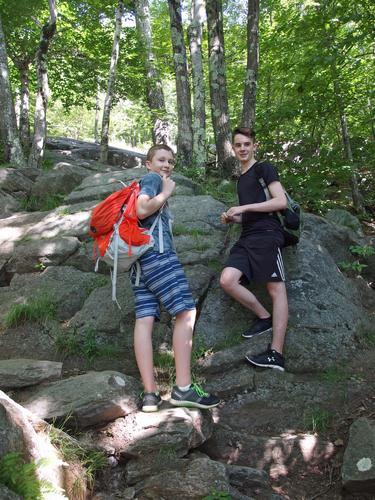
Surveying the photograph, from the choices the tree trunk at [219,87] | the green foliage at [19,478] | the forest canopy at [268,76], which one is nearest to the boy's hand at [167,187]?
the green foliage at [19,478]

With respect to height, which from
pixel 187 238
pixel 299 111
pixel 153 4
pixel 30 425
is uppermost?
pixel 153 4

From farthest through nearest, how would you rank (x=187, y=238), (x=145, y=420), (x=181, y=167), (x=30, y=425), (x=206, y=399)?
1. (x=181, y=167)
2. (x=187, y=238)
3. (x=206, y=399)
4. (x=145, y=420)
5. (x=30, y=425)

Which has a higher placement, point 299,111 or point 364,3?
point 364,3

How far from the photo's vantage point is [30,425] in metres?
2.88

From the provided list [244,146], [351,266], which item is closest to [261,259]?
[244,146]

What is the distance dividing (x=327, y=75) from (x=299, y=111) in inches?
56.0

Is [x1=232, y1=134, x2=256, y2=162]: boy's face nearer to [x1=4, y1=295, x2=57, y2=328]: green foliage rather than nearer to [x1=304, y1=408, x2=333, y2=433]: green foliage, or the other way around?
[x1=304, y1=408, x2=333, y2=433]: green foliage

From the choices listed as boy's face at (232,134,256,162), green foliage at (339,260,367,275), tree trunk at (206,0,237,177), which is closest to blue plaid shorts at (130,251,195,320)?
boy's face at (232,134,256,162)

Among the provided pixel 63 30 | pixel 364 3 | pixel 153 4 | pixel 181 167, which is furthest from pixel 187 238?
pixel 153 4

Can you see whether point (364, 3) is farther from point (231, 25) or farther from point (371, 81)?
point (231, 25)

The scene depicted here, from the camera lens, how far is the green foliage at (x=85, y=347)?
191 inches

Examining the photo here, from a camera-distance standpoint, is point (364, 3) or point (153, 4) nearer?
point (364, 3)

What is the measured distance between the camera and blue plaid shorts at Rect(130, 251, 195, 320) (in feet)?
12.9

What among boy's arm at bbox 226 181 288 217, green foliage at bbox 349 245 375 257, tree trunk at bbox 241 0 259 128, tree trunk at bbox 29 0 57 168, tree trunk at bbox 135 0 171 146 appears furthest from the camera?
tree trunk at bbox 135 0 171 146
